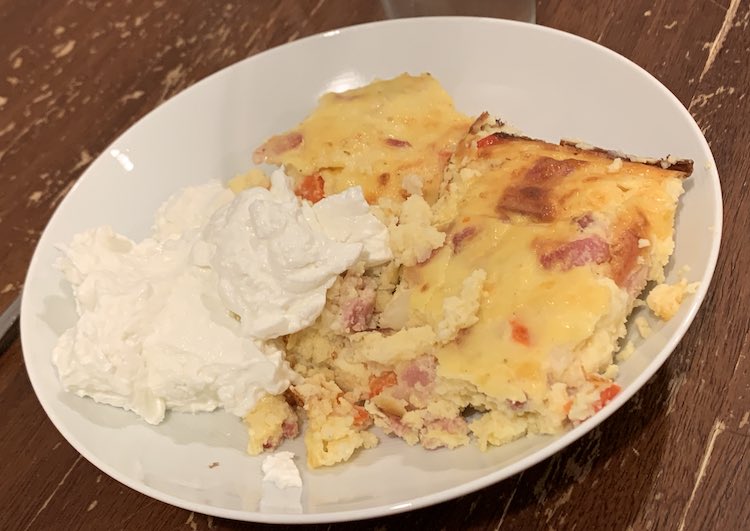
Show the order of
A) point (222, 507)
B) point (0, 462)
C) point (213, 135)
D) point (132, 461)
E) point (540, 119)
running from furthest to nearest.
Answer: point (213, 135) → point (540, 119) → point (0, 462) → point (132, 461) → point (222, 507)

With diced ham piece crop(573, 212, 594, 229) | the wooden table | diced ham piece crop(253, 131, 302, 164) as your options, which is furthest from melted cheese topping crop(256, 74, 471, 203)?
the wooden table

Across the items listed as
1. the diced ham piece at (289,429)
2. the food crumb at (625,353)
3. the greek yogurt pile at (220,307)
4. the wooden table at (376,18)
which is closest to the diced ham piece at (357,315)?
the greek yogurt pile at (220,307)

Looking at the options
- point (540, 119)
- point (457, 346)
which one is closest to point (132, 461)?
point (457, 346)

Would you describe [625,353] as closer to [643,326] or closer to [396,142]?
[643,326]

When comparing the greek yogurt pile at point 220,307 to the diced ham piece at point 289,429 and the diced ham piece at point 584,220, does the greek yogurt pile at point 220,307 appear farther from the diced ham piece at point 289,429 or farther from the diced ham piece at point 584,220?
the diced ham piece at point 584,220

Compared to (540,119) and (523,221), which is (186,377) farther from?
(540,119)

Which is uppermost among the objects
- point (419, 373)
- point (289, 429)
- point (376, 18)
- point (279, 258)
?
point (376, 18)

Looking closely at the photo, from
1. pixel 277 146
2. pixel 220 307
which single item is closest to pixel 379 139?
pixel 277 146
